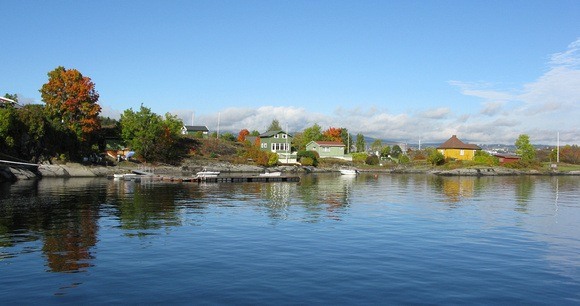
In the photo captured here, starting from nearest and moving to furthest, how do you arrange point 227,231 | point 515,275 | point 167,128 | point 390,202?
point 515,275
point 227,231
point 390,202
point 167,128

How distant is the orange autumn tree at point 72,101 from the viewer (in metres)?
81.4

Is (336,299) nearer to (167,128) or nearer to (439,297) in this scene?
(439,297)

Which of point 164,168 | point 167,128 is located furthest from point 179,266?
point 167,128

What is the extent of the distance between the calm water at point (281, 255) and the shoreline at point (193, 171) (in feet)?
112

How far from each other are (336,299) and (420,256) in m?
7.42

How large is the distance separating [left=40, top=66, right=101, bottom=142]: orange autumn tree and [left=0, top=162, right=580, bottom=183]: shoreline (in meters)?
7.09

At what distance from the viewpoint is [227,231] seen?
25.7 metres

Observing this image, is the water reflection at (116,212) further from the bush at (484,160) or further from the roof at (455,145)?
the roof at (455,145)

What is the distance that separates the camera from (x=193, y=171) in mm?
93062

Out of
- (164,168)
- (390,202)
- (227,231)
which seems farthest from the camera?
(164,168)

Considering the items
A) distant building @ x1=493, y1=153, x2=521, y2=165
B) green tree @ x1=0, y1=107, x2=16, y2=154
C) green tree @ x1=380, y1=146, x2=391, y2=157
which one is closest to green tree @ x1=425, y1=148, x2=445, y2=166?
distant building @ x1=493, y1=153, x2=521, y2=165

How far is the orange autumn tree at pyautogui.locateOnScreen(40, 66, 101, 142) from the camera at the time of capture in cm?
8138

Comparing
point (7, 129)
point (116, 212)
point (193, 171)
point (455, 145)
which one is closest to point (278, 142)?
point (193, 171)

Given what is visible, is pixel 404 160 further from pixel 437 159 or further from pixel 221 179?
pixel 221 179
